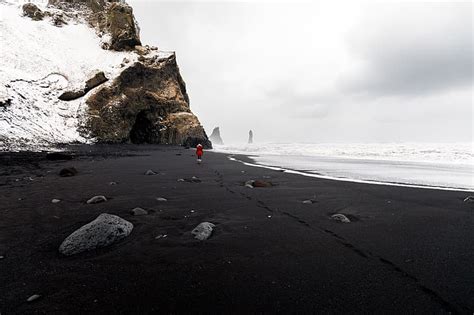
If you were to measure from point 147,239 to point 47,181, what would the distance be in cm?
663

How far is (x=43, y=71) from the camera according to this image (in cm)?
3070

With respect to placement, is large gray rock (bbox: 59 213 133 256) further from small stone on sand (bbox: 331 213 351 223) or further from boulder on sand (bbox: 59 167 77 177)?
boulder on sand (bbox: 59 167 77 177)

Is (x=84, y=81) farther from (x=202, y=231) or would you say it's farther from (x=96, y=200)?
(x=202, y=231)

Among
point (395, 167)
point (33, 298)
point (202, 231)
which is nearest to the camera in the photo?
point (33, 298)

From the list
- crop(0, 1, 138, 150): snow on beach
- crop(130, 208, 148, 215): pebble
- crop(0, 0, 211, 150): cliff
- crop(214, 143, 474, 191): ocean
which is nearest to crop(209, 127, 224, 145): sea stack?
crop(0, 0, 211, 150): cliff

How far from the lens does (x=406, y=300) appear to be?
2574 millimetres

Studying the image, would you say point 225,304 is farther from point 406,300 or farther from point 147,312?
point 406,300

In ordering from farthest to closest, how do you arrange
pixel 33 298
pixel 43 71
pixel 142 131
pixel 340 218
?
pixel 142 131, pixel 43 71, pixel 340 218, pixel 33 298

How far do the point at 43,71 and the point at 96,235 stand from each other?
3609 cm

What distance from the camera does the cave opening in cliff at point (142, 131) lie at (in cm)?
3820

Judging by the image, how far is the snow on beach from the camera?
2264 cm

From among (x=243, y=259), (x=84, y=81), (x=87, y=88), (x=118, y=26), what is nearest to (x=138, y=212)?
(x=243, y=259)

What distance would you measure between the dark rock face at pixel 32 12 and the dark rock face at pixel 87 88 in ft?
59.1

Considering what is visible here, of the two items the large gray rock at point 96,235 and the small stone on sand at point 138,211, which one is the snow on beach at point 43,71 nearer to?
the small stone on sand at point 138,211
